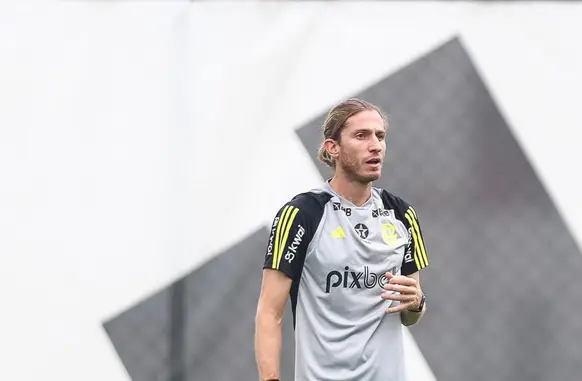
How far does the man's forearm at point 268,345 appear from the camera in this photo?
2.03 meters

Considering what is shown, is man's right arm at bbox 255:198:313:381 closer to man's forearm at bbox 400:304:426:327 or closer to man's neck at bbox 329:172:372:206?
man's neck at bbox 329:172:372:206

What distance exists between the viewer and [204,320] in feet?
9.37

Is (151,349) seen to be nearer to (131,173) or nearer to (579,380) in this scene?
(131,173)

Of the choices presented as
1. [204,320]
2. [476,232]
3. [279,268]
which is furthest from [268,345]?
[476,232]

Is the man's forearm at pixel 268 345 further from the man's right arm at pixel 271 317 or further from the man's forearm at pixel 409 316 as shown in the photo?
the man's forearm at pixel 409 316

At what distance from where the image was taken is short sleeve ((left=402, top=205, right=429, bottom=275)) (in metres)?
2.26

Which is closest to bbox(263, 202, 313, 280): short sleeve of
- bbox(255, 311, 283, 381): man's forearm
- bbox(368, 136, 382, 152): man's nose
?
bbox(255, 311, 283, 381): man's forearm

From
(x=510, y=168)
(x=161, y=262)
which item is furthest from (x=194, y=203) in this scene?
(x=510, y=168)

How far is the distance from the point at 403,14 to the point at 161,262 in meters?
1.06

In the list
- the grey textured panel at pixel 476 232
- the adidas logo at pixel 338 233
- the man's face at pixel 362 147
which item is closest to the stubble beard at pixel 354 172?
the man's face at pixel 362 147

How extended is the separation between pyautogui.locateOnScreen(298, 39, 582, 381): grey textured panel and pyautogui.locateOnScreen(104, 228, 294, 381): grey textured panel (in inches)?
15.5

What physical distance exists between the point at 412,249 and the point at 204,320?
0.85 metres

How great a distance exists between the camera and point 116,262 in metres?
2.86

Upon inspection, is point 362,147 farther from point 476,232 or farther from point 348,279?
point 476,232
